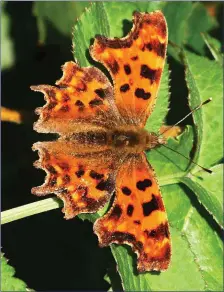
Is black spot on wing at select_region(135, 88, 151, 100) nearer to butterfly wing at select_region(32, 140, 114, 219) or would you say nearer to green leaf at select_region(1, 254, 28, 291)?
butterfly wing at select_region(32, 140, 114, 219)

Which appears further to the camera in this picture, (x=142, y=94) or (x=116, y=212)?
(x=142, y=94)

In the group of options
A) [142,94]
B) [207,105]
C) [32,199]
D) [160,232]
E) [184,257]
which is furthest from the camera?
[32,199]

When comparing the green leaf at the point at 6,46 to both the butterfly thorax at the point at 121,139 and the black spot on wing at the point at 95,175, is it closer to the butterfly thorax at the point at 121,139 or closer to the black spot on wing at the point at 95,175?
the butterfly thorax at the point at 121,139

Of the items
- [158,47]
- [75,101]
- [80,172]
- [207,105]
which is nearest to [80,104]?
[75,101]

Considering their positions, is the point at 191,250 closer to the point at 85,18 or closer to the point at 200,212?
the point at 200,212

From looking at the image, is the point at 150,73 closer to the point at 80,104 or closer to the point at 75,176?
the point at 80,104

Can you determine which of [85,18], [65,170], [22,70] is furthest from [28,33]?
[65,170]
